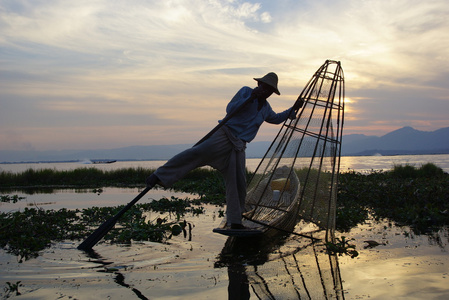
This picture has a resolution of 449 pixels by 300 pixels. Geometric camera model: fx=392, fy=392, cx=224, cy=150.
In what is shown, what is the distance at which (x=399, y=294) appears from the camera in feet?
10.5

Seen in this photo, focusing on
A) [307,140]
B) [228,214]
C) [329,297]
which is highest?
[307,140]

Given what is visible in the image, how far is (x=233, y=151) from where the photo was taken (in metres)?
4.65

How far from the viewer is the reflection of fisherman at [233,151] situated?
4.51m

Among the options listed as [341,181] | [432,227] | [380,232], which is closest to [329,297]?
[380,232]

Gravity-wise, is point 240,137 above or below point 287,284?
above

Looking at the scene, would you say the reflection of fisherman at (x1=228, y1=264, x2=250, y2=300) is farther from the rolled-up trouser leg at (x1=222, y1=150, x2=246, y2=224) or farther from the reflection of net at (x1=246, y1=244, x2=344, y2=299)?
the rolled-up trouser leg at (x1=222, y1=150, x2=246, y2=224)

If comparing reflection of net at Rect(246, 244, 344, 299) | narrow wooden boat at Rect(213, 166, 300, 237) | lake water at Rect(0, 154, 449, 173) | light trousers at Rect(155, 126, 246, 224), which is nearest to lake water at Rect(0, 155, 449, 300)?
reflection of net at Rect(246, 244, 344, 299)

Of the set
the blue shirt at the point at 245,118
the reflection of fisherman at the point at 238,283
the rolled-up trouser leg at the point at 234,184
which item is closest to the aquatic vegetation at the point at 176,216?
the rolled-up trouser leg at the point at 234,184

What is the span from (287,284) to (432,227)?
3597mm

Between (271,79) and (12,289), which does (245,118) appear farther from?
(12,289)

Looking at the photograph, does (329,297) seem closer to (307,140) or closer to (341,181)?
(307,140)

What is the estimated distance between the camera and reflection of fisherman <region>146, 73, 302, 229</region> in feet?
14.8

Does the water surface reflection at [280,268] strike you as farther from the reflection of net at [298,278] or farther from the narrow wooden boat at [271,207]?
the narrow wooden boat at [271,207]

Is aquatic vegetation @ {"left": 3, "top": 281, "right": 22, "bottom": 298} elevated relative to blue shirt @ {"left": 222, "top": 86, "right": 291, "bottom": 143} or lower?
lower
